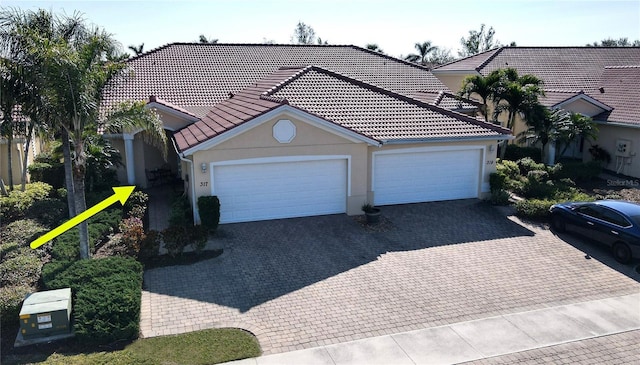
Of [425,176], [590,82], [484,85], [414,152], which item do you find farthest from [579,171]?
[590,82]

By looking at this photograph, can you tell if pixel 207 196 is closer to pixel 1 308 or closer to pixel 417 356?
pixel 1 308

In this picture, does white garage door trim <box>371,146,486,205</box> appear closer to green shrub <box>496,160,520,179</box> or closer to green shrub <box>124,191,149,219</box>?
green shrub <box>496,160,520,179</box>

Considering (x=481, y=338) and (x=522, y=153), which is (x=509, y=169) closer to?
(x=522, y=153)

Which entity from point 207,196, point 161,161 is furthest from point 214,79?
point 207,196

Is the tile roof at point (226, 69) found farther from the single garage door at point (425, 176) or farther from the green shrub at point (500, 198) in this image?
the green shrub at point (500, 198)

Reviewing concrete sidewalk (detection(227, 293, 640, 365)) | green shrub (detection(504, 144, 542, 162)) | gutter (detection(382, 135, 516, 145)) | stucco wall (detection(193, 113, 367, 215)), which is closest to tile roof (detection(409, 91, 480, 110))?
green shrub (detection(504, 144, 542, 162))

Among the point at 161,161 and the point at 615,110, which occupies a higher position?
the point at 615,110
